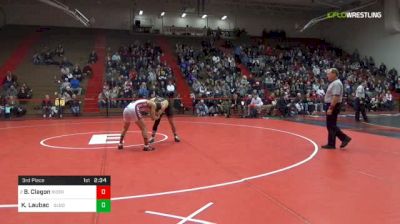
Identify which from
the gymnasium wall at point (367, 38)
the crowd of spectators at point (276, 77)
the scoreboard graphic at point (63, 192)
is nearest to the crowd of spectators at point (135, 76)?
the crowd of spectators at point (276, 77)

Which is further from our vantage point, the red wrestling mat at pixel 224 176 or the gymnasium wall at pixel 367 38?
the gymnasium wall at pixel 367 38

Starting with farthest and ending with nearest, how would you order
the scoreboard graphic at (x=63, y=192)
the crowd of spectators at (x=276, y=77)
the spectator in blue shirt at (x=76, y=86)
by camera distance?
the spectator in blue shirt at (x=76, y=86) → the crowd of spectators at (x=276, y=77) → the scoreboard graphic at (x=63, y=192)

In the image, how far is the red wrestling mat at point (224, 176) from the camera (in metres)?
4.45

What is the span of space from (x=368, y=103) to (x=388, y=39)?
9.05 m

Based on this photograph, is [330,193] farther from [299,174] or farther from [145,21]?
[145,21]

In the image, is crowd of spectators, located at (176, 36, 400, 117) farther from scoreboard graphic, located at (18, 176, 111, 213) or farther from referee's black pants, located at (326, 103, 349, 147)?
scoreboard graphic, located at (18, 176, 111, 213)

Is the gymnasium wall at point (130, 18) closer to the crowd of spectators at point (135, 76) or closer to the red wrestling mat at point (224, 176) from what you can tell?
the crowd of spectators at point (135, 76)

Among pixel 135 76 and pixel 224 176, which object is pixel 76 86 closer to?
pixel 135 76

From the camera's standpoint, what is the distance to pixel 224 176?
249 inches

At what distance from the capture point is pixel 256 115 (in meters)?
19.1

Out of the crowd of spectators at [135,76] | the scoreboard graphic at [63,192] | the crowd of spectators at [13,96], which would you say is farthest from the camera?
the crowd of spectators at [135,76]

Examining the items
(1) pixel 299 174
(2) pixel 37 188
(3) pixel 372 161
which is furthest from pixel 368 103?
(2) pixel 37 188

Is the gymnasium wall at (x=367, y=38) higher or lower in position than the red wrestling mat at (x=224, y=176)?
higher

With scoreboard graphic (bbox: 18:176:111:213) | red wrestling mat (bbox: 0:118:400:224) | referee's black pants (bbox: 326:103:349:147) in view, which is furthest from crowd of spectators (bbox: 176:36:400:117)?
scoreboard graphic (bbox: 18:176:111:213)
